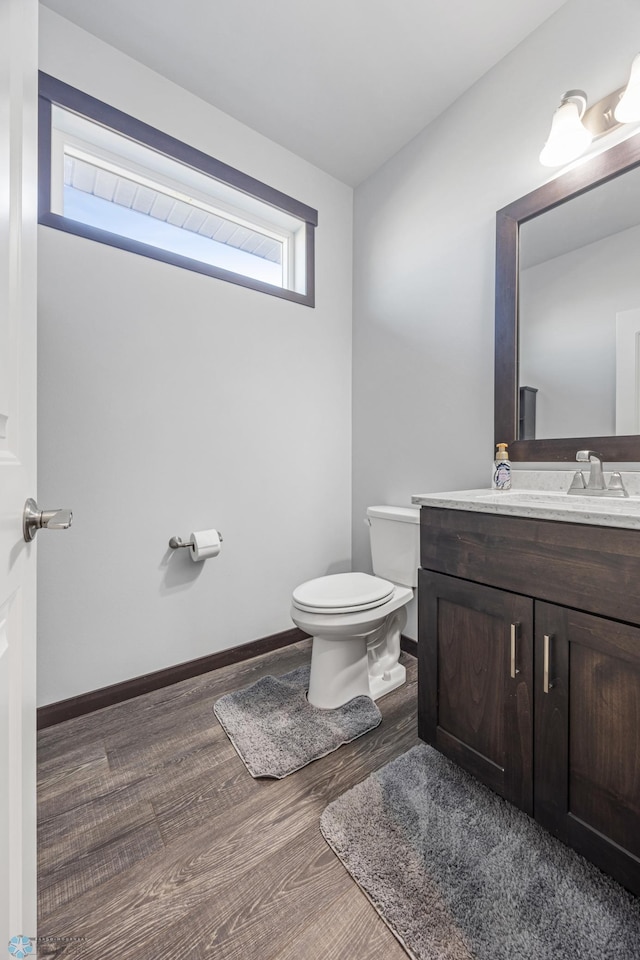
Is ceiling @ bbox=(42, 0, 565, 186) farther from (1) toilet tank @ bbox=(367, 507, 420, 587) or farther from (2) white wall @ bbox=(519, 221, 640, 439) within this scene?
(1) toilet tank @ bbox=(367, 507, 420, 587)

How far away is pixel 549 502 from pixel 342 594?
82 centimetres

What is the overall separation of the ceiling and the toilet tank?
1.85 metres

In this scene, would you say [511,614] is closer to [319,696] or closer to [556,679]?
[556,679]

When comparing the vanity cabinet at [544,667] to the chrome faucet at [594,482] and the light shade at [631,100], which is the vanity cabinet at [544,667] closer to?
the chrome faucet at [594,482]

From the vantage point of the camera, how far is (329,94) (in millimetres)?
1765

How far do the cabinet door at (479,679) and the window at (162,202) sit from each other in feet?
5.54

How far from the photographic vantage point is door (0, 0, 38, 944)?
518 mm

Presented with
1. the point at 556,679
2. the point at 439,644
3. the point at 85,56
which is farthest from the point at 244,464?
the point at 85,56

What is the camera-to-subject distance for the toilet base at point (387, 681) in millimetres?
1665

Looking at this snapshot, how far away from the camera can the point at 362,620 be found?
1.50 m

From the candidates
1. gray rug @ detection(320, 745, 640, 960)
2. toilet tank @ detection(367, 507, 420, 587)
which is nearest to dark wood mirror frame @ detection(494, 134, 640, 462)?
toilet tank @ detection(367, 507, 420, 587)

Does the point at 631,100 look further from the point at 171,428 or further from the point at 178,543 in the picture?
the point at 178,543

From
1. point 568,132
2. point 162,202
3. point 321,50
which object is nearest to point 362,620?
point 568,132

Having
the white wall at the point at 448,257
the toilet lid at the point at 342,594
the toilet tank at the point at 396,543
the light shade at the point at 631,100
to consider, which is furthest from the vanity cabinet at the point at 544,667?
the light shade at the point at 631,100
